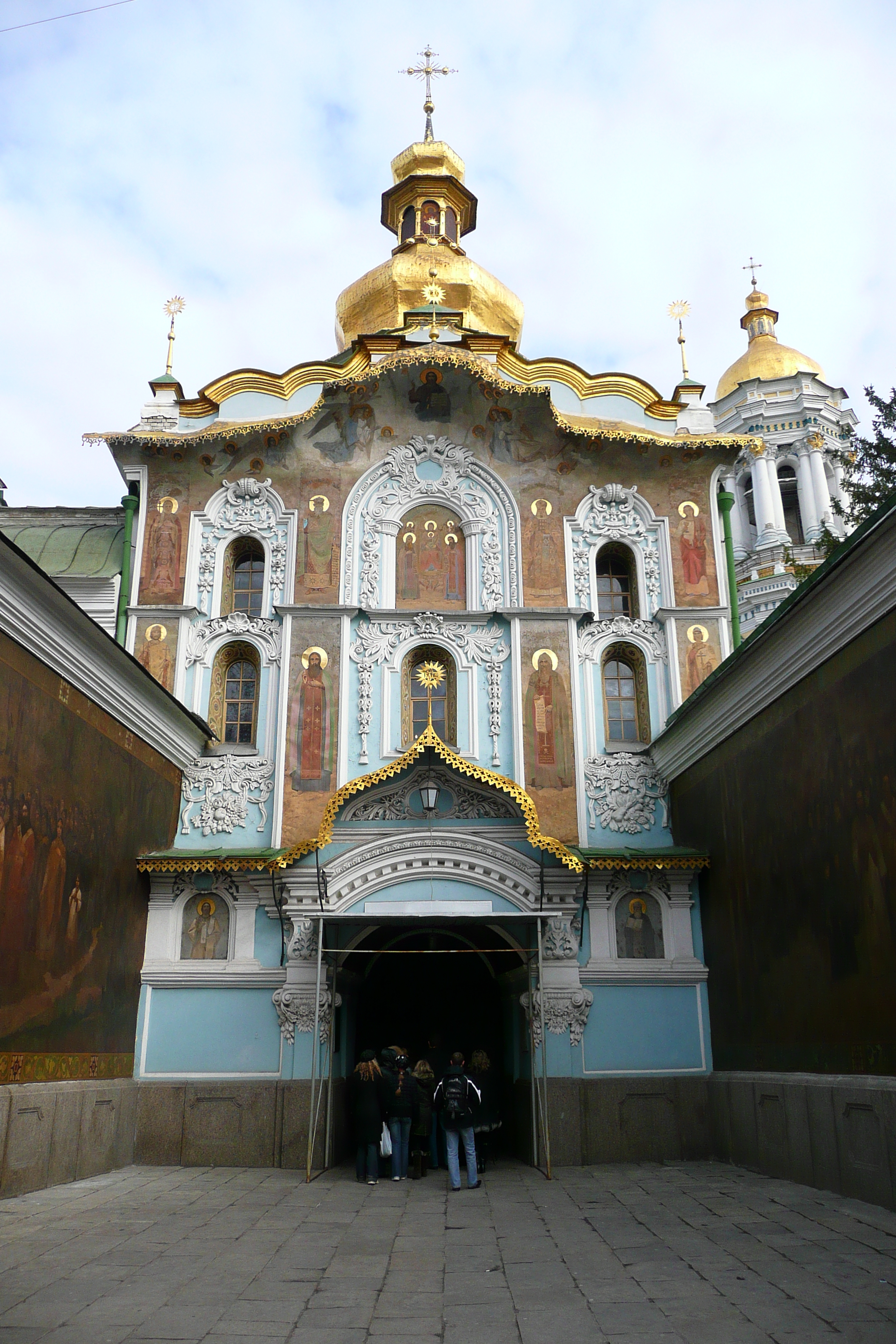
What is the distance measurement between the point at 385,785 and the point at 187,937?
3.34m

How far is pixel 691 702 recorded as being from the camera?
46.4 feet

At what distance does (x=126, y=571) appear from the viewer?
55.7 feet

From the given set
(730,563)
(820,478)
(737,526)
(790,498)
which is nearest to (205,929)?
(730,563)

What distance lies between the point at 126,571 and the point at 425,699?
4892 mm

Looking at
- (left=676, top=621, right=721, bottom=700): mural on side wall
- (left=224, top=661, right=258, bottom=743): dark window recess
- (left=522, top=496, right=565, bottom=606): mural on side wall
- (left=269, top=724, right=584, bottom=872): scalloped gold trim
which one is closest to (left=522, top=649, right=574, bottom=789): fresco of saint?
(left=522, top=496, right=565, bottom=606): mural on side wall

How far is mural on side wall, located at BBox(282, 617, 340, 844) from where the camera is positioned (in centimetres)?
1573

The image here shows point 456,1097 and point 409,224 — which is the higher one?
point 409,224

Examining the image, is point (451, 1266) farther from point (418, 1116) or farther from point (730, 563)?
point (730, 563)

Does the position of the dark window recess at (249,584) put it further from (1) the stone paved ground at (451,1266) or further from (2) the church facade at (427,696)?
(1) the stone paved ground at (451,1266)

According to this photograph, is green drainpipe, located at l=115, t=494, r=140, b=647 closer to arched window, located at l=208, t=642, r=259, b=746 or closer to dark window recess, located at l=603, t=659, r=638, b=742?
arched window, located at l=208, t=642, r=259, b=746

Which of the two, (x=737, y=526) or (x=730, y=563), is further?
(x=737, y=526)

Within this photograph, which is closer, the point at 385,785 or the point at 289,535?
the point at 385,785

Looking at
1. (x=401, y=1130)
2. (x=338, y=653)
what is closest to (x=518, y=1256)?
(x=401, y=1130)

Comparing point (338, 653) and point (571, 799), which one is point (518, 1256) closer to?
point (571, 799)
